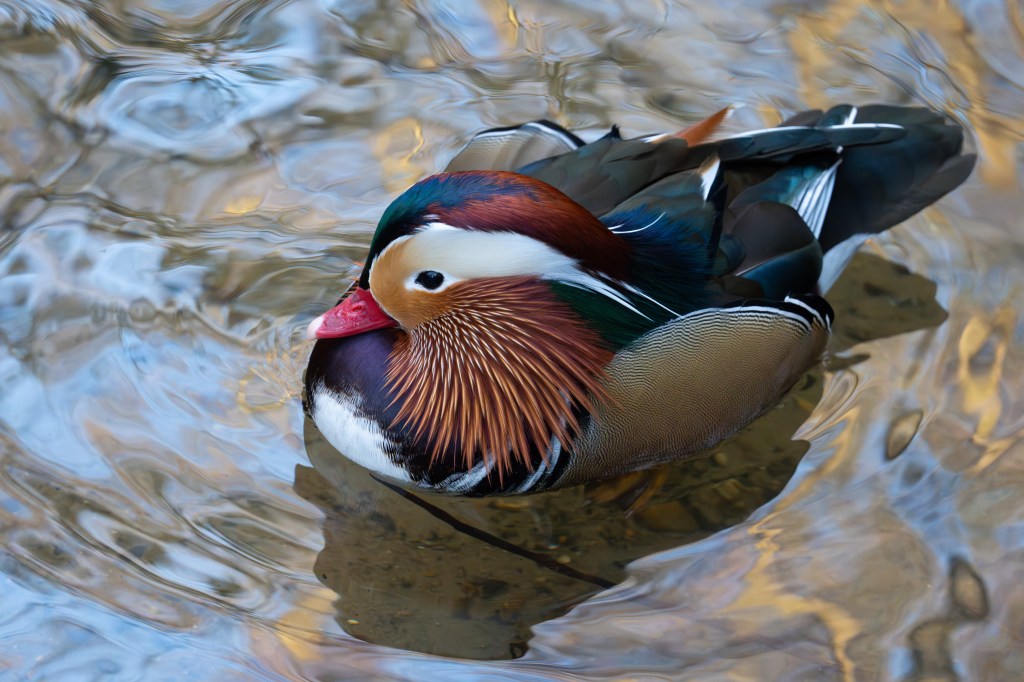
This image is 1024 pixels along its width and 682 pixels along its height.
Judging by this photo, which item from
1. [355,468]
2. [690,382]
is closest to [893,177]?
[690,382]

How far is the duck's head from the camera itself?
9.62 feet

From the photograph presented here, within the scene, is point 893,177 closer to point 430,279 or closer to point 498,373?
point 498,373

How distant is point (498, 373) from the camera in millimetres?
3320

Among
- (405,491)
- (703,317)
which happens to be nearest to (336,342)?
(405,491)

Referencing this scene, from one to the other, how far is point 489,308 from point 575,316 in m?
0.24

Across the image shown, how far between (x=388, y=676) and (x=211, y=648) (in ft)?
1.47

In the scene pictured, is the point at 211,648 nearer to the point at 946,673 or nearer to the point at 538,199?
the point at 538,199

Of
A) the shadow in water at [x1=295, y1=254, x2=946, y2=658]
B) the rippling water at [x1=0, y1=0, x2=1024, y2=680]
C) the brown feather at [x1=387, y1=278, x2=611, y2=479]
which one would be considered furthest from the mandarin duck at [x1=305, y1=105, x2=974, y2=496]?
the rippling water at [x1=0, y1=0, x2=1024, y2=680]

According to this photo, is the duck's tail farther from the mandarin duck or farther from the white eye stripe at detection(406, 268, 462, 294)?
the white eye stripe at detection(406, 268, 462, 294)

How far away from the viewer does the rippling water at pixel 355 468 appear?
3.13 meters

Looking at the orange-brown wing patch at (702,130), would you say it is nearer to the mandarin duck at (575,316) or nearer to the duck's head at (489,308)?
the mandarin duck at (575,316)

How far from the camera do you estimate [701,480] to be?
11.9 feet

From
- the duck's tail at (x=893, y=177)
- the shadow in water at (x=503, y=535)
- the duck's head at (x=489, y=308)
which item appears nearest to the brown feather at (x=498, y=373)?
the duck's head at (x=489, y=308)

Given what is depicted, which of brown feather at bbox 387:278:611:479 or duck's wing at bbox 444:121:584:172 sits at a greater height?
duck's wing at bbox 444:121:584:172
